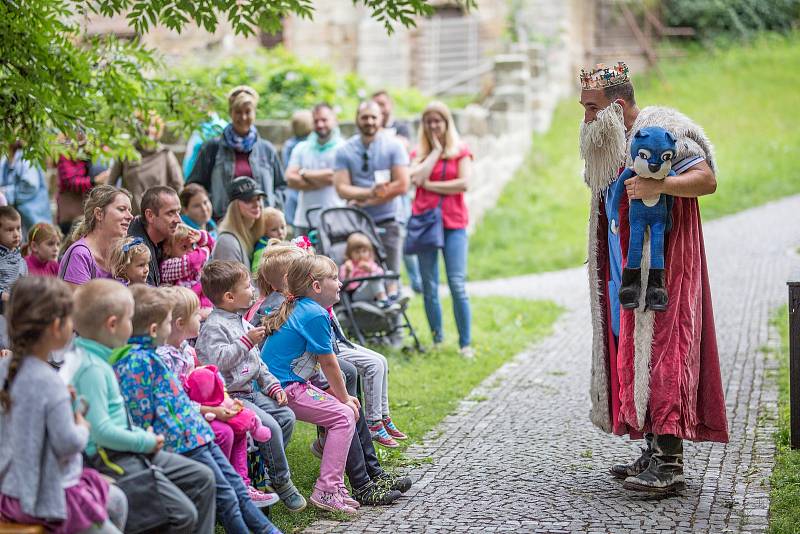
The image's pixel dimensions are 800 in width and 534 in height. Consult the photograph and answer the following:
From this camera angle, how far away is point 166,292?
4.71 meters

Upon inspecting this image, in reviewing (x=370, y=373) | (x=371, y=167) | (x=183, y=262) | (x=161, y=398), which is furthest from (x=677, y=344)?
(x=371, y=167)

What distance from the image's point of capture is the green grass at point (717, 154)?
15.4 metres

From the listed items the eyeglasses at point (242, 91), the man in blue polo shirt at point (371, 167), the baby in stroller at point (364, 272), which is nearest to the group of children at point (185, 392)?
the eyeglasses at point (242, 91)

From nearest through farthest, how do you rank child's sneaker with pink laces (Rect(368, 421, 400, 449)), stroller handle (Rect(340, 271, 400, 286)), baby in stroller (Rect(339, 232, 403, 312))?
child's sneaker with pink laces (Rect(368, 421, 400, 449))
stroller handle (Rect(340, 271, 400, 286))
baby in stroller (Rect(339, 232, 403, 312))

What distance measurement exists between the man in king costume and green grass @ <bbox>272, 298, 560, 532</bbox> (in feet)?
4.74

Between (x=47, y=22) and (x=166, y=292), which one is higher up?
(x=47, y=22)

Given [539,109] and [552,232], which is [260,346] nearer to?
[552,232]

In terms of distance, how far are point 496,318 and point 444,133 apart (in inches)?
88.7

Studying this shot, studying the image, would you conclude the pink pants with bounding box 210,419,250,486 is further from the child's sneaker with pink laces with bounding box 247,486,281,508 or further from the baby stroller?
the baby stroller

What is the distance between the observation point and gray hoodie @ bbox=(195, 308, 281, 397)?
5.38 metres

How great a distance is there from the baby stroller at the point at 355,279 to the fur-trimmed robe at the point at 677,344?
3.53 m

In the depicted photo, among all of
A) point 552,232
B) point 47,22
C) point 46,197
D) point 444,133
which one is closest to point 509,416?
point 444,133

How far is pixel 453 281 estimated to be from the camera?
9.66 metres

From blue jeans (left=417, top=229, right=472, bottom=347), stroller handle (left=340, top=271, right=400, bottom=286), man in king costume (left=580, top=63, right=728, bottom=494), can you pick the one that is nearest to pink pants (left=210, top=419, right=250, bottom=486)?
man in king costume (left=580, top=63, right=728, bottom=494)
